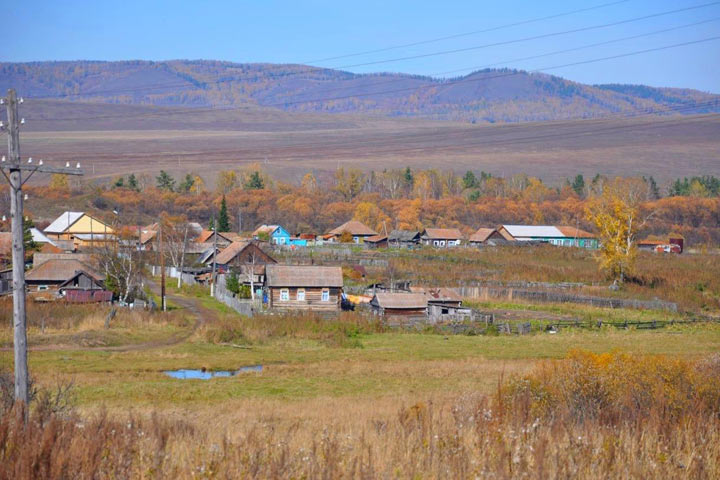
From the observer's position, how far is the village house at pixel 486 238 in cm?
10012

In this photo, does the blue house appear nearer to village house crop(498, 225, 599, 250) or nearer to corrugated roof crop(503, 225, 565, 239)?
village house crop(498, 225, 599, 250)

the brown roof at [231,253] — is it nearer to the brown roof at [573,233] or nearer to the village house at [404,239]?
the village house at [404,239]

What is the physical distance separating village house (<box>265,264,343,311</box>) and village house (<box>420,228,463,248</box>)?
2146 inches

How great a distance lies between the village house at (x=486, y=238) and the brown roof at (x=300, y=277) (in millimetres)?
54805

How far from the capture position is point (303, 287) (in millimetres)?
46875

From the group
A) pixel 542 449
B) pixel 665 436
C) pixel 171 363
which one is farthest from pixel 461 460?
pixel 171 363

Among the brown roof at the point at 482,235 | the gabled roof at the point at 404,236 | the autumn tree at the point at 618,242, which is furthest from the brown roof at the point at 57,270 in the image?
the brown roof at the point at 482,235

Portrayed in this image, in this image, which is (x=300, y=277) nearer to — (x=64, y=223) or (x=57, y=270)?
(x=57, y=270)

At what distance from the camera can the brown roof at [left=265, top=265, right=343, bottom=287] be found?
46.6 meters

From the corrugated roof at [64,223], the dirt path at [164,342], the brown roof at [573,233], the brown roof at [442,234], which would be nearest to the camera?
the dirt path at [164,342]

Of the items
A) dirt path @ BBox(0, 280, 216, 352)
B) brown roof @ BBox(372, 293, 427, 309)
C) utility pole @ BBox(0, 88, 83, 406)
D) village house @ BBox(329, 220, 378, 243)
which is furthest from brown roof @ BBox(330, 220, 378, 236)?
utility pole @ BBox(0, 88, 83, 406)

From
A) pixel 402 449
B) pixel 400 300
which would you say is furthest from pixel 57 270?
pixel 402 449

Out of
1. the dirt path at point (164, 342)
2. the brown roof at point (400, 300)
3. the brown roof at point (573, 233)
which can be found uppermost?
the brown roof at point (573, 233)

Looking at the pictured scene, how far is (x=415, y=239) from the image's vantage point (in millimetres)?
100938
